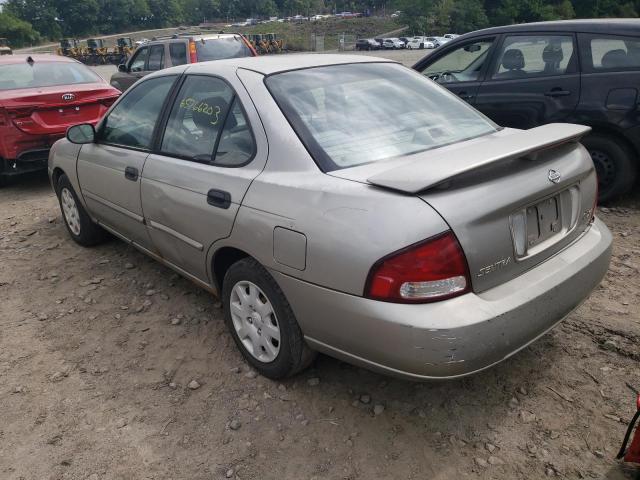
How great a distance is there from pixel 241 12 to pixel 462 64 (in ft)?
453

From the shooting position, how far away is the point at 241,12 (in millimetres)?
130750

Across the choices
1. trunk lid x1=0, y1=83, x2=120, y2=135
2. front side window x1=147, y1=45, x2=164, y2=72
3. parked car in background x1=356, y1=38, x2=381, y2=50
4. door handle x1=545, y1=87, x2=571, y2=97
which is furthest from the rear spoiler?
parked car in background x1=356, y1=38, x2=381, y2=50

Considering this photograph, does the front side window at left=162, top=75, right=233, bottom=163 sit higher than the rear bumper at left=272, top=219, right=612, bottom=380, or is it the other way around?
the front side window at left=162, top=75, right=233, bottom=163

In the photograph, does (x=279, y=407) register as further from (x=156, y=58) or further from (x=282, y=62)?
(x=156, y=58)

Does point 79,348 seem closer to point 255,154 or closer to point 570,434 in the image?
point 255,154

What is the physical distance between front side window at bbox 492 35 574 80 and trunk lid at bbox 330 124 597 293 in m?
2.80

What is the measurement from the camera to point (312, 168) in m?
2.38

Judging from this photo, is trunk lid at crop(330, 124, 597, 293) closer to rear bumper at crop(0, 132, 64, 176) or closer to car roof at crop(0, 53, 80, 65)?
rear bumper at crop(0, 132, 64, 176)

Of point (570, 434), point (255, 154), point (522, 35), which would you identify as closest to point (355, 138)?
point (255, 154)

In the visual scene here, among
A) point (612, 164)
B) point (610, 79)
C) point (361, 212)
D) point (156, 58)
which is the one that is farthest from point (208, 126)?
point (156, 58)

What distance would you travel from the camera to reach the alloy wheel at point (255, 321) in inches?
105

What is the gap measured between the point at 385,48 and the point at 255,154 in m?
57.9

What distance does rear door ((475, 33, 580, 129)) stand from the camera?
4863 millimetres

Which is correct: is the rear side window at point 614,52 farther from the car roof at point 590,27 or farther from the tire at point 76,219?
the tire at point 76,219
